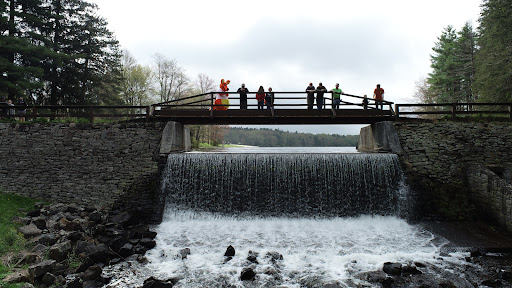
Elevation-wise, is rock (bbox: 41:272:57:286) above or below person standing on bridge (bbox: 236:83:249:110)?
below

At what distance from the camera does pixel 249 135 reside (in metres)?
124

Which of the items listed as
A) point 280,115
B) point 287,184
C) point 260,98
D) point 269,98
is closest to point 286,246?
point 287,184

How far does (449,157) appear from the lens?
44.8 feet

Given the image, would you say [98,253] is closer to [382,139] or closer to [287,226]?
[287,226]

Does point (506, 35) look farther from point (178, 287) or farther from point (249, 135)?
point (249, 135)

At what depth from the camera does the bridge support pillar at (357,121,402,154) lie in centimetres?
1438

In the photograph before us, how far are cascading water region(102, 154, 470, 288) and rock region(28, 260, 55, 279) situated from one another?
1.72 metres

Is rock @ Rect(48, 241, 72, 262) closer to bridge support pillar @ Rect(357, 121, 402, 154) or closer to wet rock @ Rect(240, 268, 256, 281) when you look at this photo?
wet rock @ Rect(240, 268, 256, 281)

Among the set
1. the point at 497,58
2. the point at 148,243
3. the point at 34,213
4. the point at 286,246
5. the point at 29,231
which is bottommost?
the point at 286,246

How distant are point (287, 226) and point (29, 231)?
9328 mm

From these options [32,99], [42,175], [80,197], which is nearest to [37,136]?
[42,175]

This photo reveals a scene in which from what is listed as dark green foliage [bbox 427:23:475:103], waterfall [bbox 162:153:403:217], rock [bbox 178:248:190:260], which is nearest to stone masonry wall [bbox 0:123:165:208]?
waterfall [bbox 162:153:403:217]

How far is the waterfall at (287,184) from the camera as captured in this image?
41.5ft

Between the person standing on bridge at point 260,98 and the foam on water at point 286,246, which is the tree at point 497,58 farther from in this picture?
the person standing on bridge at point 260,98
